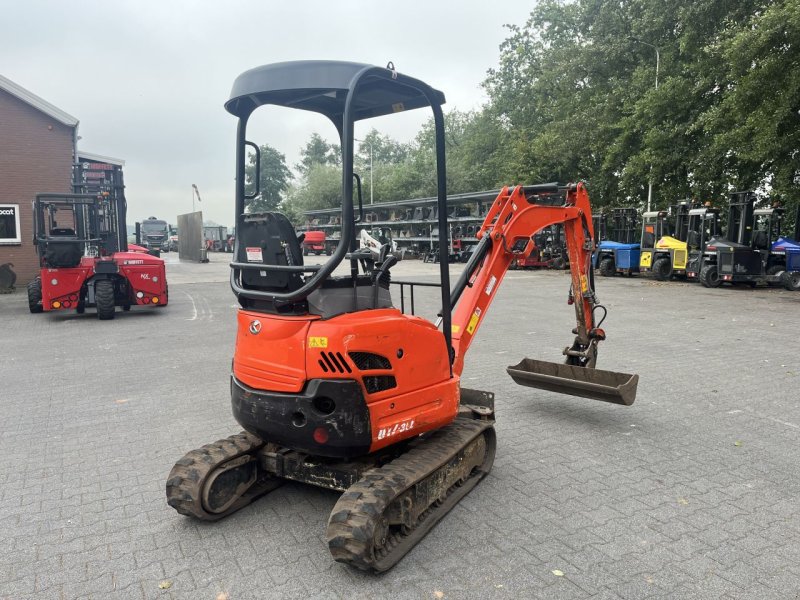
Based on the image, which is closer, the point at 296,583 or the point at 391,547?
the point at 296,583

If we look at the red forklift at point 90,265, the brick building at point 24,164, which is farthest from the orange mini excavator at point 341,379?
the brick building at point 24,164

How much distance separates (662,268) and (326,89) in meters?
21.7

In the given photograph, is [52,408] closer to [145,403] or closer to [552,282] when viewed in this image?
[145,403]

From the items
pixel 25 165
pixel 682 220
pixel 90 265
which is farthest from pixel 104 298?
pixel 682 220

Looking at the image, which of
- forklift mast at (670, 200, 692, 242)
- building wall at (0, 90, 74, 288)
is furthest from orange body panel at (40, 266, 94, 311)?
forklift mast at (670, 200, 692, 242)

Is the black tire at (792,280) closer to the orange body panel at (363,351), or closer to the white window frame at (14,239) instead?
the orange body panel at (363,351)

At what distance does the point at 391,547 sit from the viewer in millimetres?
3389

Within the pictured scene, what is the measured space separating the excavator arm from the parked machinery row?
49.2ft

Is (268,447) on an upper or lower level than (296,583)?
upper

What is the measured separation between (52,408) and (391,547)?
189 inches

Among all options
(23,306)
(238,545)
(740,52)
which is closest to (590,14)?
(740,52)

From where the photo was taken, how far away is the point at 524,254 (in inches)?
223

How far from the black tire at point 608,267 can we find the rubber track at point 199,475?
23529 mm

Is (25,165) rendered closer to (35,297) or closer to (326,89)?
(35,297)
